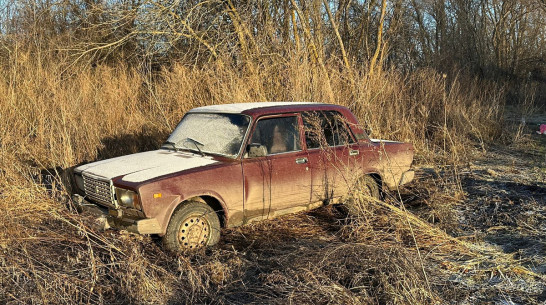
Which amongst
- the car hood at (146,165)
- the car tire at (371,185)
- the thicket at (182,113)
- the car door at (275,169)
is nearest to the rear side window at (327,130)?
the car door at (275,169)

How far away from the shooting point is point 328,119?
568 centimetres

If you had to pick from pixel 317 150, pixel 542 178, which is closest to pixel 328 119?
pixel 317 150

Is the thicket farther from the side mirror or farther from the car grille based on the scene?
the side mirror

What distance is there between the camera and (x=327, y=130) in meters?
5.70

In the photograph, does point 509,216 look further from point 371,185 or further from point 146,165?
point 146,165

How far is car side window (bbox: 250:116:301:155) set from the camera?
5.07 m

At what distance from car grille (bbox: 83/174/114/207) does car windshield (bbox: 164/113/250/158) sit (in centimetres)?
103

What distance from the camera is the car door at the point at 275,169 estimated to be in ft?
15.9

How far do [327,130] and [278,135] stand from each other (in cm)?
78

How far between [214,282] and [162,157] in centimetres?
171

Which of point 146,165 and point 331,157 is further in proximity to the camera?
point 331,157

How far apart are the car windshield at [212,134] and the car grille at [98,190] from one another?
1025 mm

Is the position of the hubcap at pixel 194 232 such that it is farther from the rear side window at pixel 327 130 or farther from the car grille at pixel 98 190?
the rear side window at pixel 327 130

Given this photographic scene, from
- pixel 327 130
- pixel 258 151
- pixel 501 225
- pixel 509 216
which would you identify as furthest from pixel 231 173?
pixel 509 216
